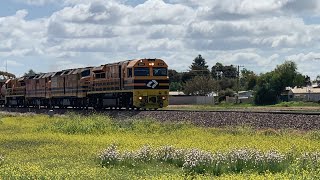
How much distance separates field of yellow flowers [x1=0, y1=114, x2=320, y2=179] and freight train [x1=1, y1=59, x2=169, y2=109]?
1694 centimetres

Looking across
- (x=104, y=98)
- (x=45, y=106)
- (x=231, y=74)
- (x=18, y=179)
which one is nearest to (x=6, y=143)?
(x=18, y=179)

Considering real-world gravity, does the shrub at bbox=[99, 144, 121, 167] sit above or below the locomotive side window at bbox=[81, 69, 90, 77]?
below

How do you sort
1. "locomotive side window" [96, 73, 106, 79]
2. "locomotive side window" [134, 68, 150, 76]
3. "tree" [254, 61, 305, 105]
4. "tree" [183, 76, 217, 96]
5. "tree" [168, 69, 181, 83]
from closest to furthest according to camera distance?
1. "locomotive side window" [134, 68, 150, 76]
2. "locomotive side window" [96, 73, 106, 79]
3. "tree" [254, 61, 305, 105]
4. "tree" [183, 76, 217, 96]
5. "tree" [168, 69, 181, 83]

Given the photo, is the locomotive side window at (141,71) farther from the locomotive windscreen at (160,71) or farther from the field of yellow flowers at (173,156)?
the field of yellow flowers at (173,156)

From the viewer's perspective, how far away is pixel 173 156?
49.1ft

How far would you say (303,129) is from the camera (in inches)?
969

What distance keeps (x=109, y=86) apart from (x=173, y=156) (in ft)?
108

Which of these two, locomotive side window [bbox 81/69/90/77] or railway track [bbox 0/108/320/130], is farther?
locomotive side window [bbox 81/69/90/77]

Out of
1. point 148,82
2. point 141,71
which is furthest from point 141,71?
point 148,82

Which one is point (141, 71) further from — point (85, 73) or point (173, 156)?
point (173, 156)

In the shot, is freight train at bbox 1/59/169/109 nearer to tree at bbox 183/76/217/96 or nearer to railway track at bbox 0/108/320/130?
railway track at bbox 0/108/320/130

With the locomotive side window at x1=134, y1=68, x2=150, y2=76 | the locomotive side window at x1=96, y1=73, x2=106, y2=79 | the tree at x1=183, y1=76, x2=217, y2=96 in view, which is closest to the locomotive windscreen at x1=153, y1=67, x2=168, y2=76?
the locomotive side window at x1=134, y1=68, x2=150, y2=76

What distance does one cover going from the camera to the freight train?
142 ft

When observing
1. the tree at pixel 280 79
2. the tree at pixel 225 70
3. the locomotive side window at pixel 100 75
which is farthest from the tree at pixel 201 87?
the locomotive side window at pixel 100 75
